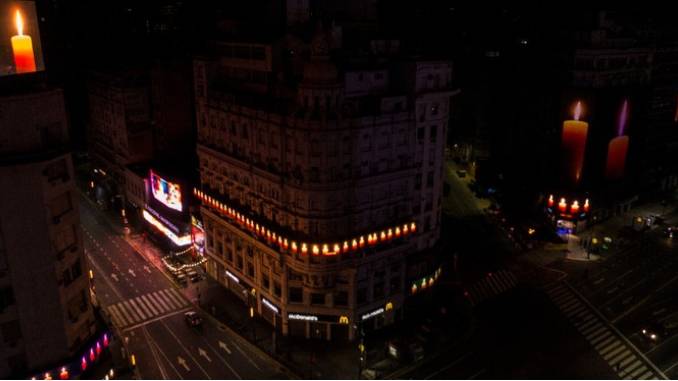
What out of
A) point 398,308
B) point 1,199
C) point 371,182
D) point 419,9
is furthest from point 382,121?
point 419,9

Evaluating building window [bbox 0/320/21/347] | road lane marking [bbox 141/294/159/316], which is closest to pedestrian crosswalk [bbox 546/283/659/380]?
road lane marking [bbox 141/294/159/316]

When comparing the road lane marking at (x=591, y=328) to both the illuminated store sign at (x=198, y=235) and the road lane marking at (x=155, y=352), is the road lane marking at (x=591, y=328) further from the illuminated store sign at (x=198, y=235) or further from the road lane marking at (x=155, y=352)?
the illuminated store sign at (x=198, y=235)

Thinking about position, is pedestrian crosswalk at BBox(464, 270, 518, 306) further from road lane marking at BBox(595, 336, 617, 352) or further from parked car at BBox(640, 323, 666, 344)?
parked car at BBox(640, 323, 666, 344)

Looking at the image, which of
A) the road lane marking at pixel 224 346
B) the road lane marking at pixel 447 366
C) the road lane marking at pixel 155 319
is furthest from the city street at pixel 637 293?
the road lane marking at pixel 155 319

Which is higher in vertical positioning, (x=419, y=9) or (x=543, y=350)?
(x=419, y=9)

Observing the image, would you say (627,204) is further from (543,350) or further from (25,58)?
(25,58)

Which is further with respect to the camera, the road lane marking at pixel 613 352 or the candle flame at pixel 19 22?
the road lane marking at pixel 613 352
